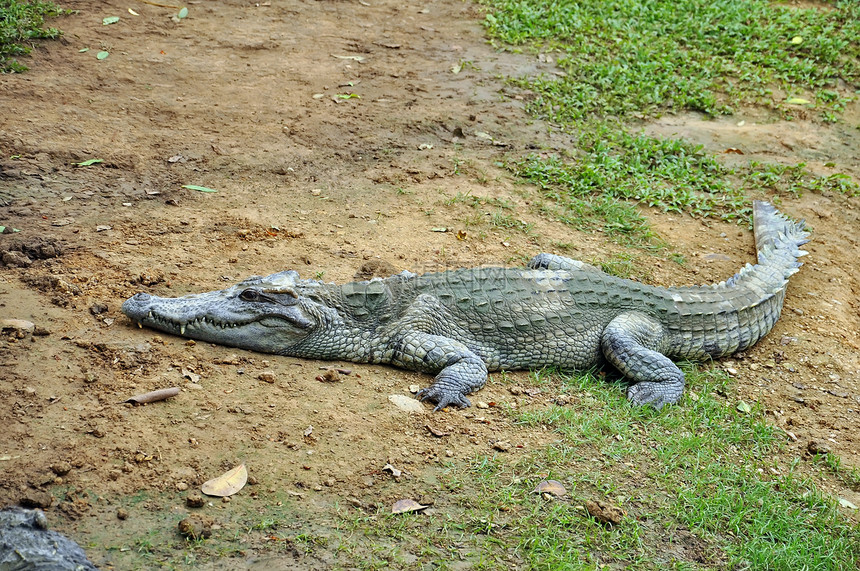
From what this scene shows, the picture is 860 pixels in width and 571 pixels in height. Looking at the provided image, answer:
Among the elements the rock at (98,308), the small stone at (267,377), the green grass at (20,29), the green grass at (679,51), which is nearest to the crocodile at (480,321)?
the rock at (98,308)

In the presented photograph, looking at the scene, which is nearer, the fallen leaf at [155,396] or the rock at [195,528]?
the rock at [195,528]

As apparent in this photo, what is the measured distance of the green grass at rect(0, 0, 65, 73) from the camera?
27.3 ft

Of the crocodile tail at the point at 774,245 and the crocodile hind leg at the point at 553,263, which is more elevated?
the crocodile tail at the point at 774,245

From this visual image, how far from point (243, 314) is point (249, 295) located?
144mm

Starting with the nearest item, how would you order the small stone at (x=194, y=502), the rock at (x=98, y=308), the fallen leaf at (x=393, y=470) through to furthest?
the small stone at (x=194, y=502) → the fallen leaf at (x=393, y=470) → the rock at (x=98, y=308)

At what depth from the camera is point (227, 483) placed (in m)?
3.77

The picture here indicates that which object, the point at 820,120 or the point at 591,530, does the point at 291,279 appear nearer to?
the point at 591,530

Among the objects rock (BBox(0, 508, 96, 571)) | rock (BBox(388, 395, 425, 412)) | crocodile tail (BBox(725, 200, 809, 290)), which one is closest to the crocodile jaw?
rock (BBox(388, 395, 425, 412))

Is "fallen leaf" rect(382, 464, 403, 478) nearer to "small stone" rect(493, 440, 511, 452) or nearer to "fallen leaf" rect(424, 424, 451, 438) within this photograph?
"fallen leaf" rect(424, 424, 451, 438)

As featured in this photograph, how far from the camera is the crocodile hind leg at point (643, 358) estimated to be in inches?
209

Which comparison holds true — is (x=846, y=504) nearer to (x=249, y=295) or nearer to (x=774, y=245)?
(x=774, y=245)

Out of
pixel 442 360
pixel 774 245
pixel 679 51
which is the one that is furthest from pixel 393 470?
pixel 679 51

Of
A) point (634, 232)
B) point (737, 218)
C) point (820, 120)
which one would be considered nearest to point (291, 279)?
point (634, 232)

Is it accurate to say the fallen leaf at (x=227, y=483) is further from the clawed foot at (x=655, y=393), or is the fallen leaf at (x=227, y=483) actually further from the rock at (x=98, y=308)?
the clawed foot at (x=655, y=393)
